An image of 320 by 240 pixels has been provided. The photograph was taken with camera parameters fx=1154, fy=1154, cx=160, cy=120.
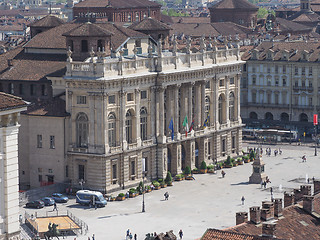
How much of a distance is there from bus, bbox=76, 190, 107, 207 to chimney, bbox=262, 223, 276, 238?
196 ft

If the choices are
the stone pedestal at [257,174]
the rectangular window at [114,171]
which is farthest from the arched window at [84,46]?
the stone pedestal at [257,174]

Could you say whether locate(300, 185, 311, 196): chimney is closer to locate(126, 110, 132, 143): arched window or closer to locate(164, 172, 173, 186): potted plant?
locate(126, 110, 132, 143): arched window

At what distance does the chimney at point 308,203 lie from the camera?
9312 centimetres

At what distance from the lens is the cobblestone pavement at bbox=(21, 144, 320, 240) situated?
128m

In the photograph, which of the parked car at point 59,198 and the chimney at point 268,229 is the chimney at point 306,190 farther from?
the parked car at point 59,198

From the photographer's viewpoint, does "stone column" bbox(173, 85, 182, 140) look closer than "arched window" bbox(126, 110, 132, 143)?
No

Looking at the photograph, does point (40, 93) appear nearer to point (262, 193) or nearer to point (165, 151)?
point (165, 151)

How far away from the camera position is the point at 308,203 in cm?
9356

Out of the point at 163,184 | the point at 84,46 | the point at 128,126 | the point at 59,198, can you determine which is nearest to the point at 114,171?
the point at 128,126

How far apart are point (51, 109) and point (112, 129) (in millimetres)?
8263

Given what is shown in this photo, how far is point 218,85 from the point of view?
172750 mm

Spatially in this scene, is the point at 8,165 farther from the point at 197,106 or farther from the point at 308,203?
the point at 197,106

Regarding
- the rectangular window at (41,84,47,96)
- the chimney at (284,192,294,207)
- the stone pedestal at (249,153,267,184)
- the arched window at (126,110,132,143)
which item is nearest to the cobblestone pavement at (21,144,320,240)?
the stone pedestal at (249,153,267,184)

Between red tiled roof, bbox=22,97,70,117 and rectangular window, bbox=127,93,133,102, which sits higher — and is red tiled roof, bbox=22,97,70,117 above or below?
below
